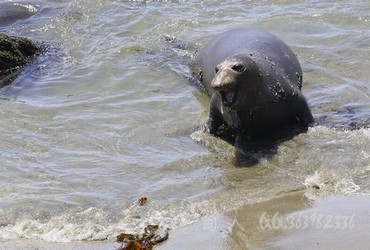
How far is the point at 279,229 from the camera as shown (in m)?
4.41

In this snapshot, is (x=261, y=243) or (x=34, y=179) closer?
(x=261, y=243)

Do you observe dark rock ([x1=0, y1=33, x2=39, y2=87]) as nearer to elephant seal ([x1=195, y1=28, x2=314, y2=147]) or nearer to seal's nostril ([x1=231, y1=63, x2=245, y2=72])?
elephant seal ([x1=195, y1=28, x2=314, y2=147])

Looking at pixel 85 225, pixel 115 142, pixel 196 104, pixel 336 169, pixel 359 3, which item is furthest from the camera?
pixel 359 3

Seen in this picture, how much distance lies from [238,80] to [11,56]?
3726 millimetres

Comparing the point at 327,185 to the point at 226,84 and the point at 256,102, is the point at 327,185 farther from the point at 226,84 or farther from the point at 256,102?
the point at 256,102

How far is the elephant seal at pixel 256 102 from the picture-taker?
6.37 meters

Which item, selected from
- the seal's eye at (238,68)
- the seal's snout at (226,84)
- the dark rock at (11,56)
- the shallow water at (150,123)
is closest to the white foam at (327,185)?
the shallow water at (150,123)

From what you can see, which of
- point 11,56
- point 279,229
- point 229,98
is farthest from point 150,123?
point 279,229

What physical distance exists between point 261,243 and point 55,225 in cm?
137

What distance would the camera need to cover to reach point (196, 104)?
7828 mm

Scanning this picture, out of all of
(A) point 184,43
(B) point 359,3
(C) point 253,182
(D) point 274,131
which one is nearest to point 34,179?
(C) point 253,182

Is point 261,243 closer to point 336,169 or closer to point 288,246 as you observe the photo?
point 288,246

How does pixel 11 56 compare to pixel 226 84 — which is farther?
pixel 11 56

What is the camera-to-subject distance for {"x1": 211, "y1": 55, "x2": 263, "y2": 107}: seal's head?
6195 millimetres
